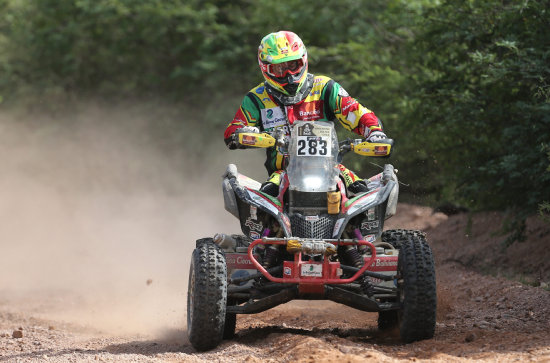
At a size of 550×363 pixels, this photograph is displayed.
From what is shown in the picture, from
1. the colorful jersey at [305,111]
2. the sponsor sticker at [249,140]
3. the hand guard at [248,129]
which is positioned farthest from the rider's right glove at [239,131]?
the colorful jersey at [305,111]

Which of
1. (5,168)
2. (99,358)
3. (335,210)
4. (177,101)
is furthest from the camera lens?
(177,101)

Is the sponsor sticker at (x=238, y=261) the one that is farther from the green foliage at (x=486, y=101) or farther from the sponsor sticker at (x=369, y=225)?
the green foliage at (x=486, y=101)

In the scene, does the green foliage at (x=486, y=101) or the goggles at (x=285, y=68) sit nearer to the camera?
the goggles at (x=285, y=68)

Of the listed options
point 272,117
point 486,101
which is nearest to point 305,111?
point 272,117

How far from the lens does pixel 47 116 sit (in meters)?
30.2

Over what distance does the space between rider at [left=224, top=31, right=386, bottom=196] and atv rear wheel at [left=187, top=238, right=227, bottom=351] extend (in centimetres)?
139

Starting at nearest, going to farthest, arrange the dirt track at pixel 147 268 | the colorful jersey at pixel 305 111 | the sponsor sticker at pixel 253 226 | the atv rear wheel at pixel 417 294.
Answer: the atv rear wheel at pixel 417 294 → the dirt track at pixel 147 268 → the sponsor sticker at pixel 253 226 → the colorful jersey at pixel 305 111

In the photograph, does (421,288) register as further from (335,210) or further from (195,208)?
(195,208)

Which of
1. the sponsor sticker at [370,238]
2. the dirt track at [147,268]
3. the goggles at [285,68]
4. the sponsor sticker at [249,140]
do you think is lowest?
the dirt track at [147,268]

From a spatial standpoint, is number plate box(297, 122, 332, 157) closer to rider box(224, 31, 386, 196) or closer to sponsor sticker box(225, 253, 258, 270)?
rider box(224, 31, 386, 196)

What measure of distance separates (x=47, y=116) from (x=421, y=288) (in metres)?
24.2

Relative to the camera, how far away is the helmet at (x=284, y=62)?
8.87m

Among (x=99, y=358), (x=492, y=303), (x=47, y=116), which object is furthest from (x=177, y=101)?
(x=99, y=358)

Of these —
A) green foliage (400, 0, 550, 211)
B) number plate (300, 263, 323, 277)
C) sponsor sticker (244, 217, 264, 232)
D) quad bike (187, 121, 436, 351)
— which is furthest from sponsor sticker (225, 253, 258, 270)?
green foliage (400, 0, 550, 211)
